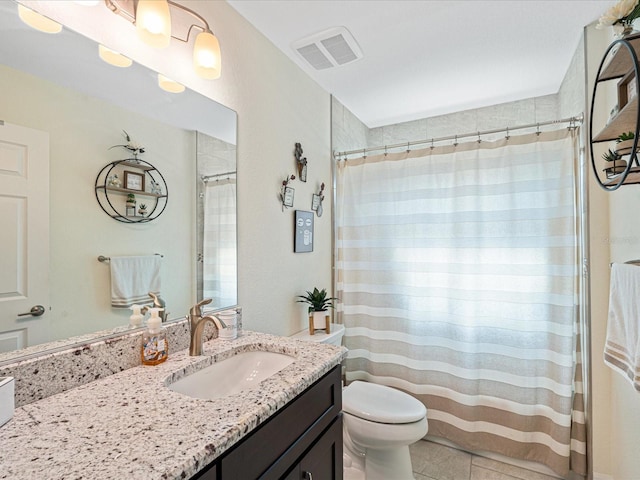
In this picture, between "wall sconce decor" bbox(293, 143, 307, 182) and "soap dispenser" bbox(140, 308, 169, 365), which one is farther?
"wall sconce decor" bbox(293, 143, 307, 182)

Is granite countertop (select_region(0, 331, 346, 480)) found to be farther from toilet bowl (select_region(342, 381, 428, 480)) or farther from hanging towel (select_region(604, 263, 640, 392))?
hanging towel (select_region(604, 263, 640, 392))

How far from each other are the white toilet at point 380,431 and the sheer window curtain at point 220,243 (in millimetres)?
874

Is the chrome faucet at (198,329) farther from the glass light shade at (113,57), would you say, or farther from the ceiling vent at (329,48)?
the ceiling vent at (329,48)

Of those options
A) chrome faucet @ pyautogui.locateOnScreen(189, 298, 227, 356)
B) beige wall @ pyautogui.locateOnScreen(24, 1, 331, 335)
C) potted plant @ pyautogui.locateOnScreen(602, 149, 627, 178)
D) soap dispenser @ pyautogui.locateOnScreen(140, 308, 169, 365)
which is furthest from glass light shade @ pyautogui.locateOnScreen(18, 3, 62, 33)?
potted plant @ pyautogui.locateOnScreen(602, 149, 627, 178)

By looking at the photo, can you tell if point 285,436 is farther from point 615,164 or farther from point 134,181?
point 615,164

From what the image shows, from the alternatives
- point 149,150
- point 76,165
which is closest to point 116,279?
point 76,165

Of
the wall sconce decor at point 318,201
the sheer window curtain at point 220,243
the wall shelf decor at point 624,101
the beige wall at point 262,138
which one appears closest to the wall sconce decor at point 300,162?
the beige wall at point 262,138

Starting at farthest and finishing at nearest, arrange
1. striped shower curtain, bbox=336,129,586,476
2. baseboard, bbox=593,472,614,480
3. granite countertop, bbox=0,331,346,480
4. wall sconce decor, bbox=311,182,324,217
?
wall sconce decor, bbox=311,182,324,217 < striped shower curtain, bbox=336,129,586,476 < baseboard, bbox=593,472,614,480 < granite countertop, bbox=0,331,346,480

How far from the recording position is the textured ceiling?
155cm

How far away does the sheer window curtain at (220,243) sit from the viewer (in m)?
1.37

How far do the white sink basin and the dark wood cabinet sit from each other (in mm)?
183

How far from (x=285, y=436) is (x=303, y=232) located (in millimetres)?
1332

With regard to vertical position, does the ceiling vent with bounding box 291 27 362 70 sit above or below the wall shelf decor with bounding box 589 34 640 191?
above

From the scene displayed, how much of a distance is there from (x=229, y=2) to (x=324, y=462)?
1.98 m
